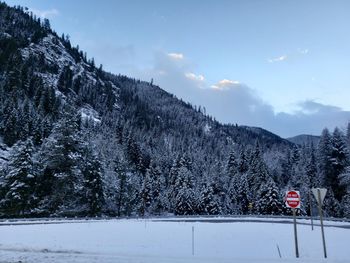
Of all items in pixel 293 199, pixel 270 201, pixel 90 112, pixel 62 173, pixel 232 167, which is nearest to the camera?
pixel 293 199

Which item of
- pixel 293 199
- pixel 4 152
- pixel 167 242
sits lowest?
pixel 167 242

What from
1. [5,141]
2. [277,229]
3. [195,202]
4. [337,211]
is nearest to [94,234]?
[277,229]

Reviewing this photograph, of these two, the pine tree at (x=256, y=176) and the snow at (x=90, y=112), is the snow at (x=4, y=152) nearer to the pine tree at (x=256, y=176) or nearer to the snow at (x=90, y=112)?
the pine tree at (x=256, y=176)

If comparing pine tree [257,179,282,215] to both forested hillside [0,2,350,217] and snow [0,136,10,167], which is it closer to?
forested hillside [0,2,350,217]

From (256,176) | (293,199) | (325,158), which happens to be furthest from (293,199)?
(256,176)

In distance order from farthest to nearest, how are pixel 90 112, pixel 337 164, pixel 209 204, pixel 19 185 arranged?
pixel 90 112 → pixel 337 164 → pixel 209 204 → pixel 19 185

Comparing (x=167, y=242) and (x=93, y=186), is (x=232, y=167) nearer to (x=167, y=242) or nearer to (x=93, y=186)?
(x=93, y=186)

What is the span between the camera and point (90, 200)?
4931 cm

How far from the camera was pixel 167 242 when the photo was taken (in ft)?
75.9

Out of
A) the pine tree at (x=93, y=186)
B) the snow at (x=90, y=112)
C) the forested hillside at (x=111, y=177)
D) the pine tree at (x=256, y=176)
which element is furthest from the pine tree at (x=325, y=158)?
the snow at (x=90, y=112)

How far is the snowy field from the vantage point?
53.3 ft

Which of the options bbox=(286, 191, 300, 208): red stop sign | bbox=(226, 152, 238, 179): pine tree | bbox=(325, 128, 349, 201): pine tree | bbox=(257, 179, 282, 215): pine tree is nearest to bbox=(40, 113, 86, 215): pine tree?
bbox=(257, 179, 282, 215): pine tree

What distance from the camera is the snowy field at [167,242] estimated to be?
640 inches

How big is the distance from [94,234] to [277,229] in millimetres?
16141
